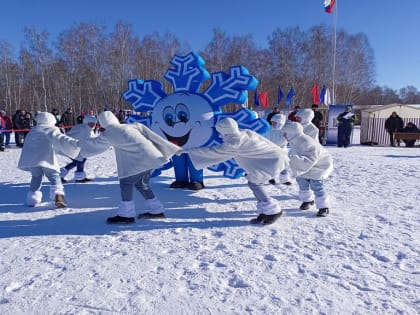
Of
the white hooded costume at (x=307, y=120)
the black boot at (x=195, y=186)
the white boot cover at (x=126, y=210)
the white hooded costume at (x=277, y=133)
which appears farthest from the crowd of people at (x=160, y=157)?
the black boot at (x=195, y=186)

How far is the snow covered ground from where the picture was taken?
8.41 feet

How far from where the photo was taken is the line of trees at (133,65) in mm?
28141

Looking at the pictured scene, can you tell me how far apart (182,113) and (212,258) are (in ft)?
9.48

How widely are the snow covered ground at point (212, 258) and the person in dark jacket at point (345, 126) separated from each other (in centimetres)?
847

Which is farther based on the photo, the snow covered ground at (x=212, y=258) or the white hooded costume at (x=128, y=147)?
the white hooded costume at (x=128, y=147)

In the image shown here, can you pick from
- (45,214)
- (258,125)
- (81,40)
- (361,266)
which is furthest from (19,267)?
(81,40)

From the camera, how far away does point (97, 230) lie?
13.4ft

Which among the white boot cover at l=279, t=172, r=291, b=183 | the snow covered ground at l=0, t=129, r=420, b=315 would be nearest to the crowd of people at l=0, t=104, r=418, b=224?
the snow covered ground at l=0, t=129, r=420, b=315

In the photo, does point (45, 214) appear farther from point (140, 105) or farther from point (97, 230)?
point (140, 105)

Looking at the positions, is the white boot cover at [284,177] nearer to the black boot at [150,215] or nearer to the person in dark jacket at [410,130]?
the black boot at [150,215]

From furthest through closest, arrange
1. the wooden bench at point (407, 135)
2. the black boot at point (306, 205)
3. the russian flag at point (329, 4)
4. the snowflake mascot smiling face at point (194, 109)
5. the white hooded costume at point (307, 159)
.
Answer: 1. the russian flag at point (329, 4)
2. the wooden bench at point (407, 135)
3. the snowflake mascot smiling face at point (194, 109)
4. the black boot at point (306, 205)
5. the white hooded costume at point (307, 159)

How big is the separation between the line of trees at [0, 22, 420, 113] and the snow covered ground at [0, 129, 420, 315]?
82.1 ft

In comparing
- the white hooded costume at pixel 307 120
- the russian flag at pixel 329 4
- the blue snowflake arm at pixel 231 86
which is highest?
the russian flag at pixel 329 4

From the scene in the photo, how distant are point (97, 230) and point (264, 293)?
2.27m
